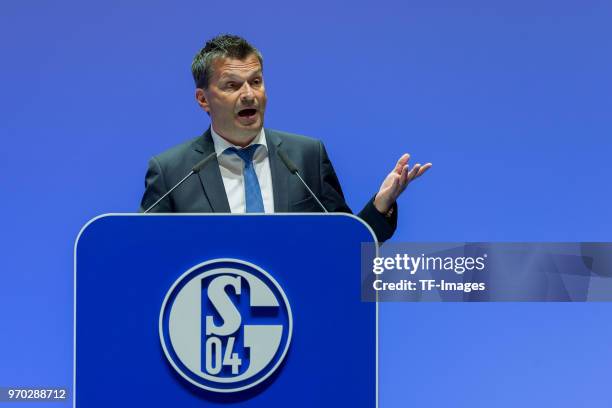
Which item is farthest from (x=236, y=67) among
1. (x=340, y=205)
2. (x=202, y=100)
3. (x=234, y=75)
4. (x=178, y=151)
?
(x=340, y=205)

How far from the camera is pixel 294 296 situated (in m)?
1.92

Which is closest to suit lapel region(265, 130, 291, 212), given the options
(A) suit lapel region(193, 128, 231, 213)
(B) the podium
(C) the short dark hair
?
(A) suit lapel region(193, 128, 231, 213)

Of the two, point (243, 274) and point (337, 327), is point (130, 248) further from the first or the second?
A: point (337, 327)

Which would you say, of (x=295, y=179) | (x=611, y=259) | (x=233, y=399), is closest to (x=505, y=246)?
(x=611, y=259)

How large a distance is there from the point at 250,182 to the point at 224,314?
49 cm

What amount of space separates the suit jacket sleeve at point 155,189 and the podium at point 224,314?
37 centimetres

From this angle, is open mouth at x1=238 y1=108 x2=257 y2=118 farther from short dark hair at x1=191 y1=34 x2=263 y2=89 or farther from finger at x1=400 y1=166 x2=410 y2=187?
finger at x1=400 y1=166 x2=410 y2=187

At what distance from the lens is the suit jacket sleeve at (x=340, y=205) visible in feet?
7.29

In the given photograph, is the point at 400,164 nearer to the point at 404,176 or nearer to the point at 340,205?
the point at 404,176

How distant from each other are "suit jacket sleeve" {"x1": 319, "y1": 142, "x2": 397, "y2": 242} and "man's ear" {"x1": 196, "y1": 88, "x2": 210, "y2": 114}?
0.97 ft

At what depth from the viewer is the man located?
7.54ft

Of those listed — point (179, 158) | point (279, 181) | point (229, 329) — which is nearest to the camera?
point (229, 329)

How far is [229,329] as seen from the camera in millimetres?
1907

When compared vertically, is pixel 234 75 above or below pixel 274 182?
above
